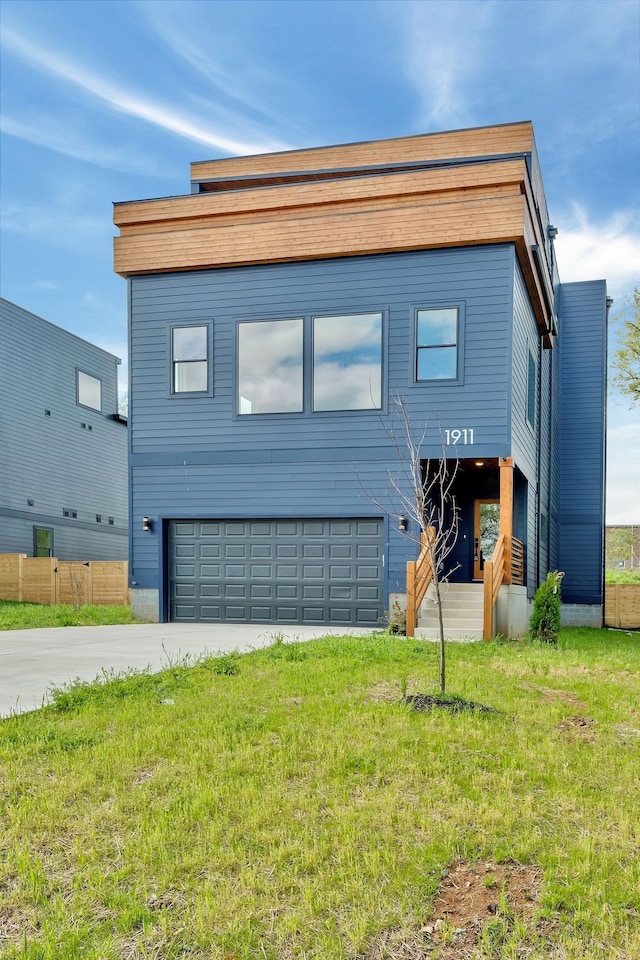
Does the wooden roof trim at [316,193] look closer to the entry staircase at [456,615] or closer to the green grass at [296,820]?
the entry staircase at [456,615]

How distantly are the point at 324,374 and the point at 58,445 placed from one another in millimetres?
13300

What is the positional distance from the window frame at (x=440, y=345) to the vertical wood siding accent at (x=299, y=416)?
0.18ft

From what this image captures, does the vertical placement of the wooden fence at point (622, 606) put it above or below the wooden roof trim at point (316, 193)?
below

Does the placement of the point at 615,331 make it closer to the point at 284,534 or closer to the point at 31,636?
the point at 284,534

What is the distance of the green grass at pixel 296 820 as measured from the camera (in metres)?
2.72

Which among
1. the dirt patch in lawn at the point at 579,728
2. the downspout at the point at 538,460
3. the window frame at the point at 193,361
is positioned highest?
the window frame at the point at 193,361

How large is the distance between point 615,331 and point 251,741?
24.0m

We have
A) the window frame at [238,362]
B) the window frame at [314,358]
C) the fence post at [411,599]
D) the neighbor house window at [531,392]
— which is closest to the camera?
the fence post at [411,599]

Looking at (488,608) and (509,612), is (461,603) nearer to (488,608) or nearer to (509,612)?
(509,612)

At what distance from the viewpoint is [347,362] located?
43.9 ft

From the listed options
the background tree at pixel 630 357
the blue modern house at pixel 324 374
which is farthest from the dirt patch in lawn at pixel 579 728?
the background tree at pixel 630 357

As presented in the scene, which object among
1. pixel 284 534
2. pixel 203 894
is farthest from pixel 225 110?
pixel 203 894

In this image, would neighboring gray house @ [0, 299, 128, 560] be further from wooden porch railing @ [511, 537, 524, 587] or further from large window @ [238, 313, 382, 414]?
wooden porch railing @ [511, 537, 524, 587]

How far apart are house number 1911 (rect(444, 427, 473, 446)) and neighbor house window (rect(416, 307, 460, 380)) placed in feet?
3.16
